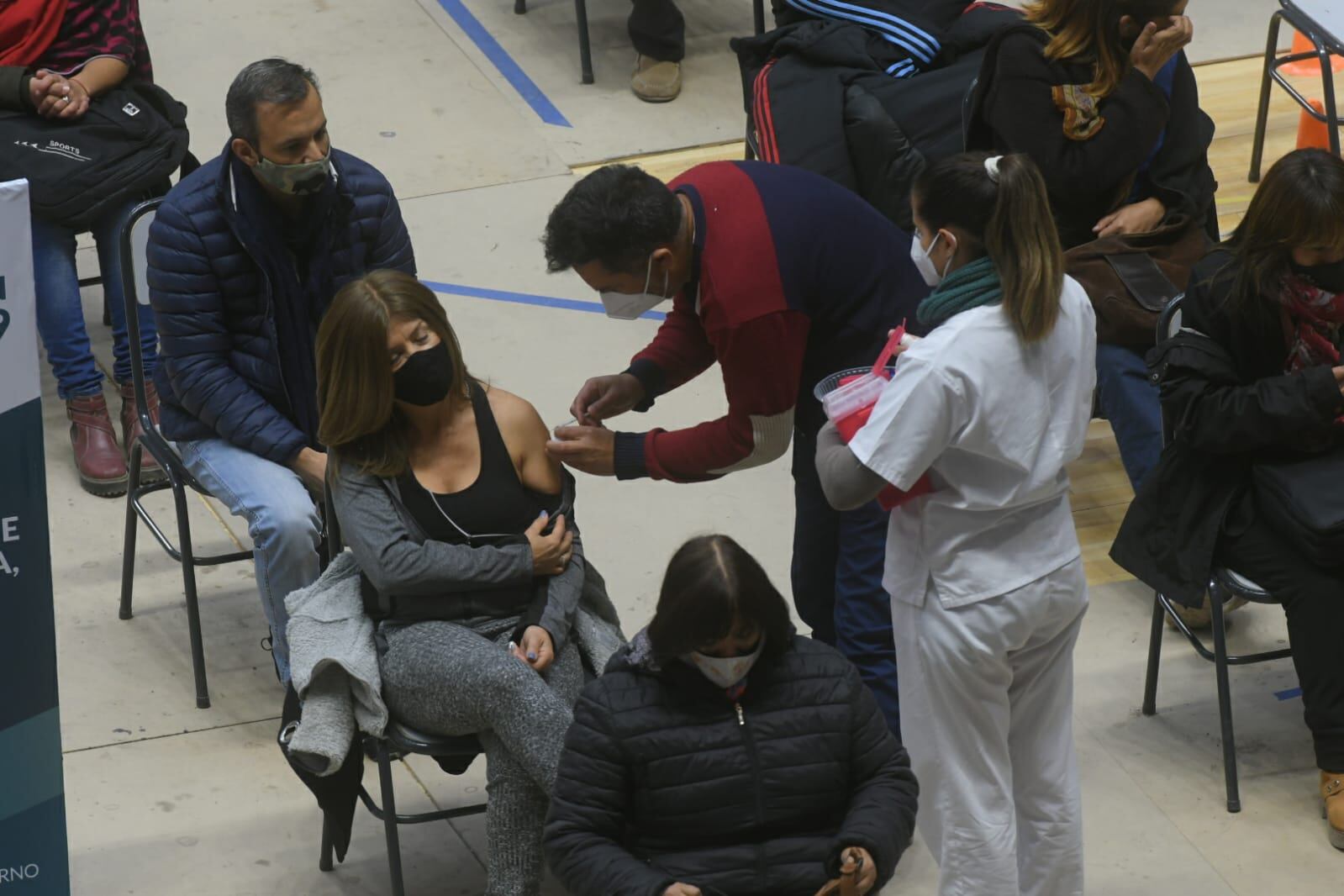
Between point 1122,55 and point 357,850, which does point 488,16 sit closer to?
point 1122,55

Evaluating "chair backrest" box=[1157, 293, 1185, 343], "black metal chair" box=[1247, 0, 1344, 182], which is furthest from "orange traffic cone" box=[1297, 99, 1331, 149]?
"chair backrest" box=[1157, 293, 1185, 343]

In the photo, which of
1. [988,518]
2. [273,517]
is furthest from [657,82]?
[988,518]

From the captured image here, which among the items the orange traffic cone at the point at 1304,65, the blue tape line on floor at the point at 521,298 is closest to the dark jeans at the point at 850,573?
the blue tape line on floor at the point at 521,298

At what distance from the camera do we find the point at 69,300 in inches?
215

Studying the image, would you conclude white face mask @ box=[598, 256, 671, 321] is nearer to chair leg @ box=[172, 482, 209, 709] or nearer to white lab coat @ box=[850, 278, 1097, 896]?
white lab coat @ box=[850, 278, 1097, 896]

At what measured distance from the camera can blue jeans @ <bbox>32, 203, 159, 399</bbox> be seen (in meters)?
5.43

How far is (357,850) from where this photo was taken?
420 cm

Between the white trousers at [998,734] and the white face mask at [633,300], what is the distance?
76 centimetres

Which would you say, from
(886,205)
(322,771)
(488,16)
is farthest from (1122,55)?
(488,16)

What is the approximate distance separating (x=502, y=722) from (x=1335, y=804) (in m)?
1.85

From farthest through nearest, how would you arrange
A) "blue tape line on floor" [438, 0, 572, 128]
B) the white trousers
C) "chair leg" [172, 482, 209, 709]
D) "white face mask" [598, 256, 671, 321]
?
"blue tape line on floor" [438, 0, 572, 128] → "chair leg" [172, 482, 209, 709] → "white face mask" [598, 256, 671, 321] → the white trousers

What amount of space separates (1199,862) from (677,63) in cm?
446

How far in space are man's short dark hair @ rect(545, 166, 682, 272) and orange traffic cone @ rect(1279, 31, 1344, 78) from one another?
167 inches

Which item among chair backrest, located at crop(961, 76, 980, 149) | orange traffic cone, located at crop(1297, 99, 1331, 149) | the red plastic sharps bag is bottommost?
orange traffic cone, located at crop(1297, 99, 1331, 149)
